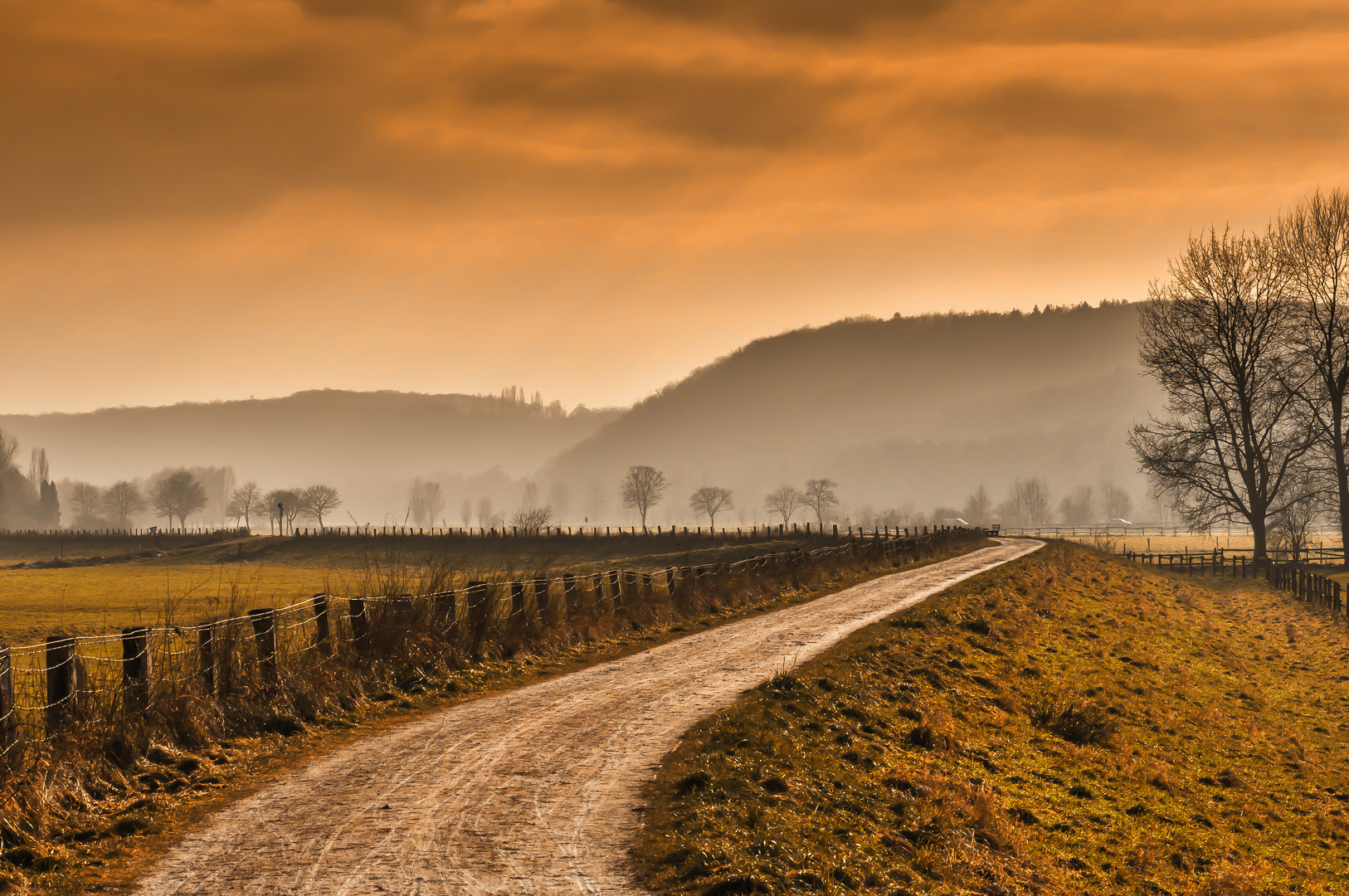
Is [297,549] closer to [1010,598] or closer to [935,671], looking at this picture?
[1010,598]

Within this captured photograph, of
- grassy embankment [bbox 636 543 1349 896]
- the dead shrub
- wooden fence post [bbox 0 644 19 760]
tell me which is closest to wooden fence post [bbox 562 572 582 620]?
grassy embankment [bbox 636 543 1349 896]

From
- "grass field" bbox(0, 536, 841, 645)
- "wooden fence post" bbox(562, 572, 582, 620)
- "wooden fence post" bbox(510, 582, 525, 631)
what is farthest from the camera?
"grass field" bbox(0, 536, 841, 645)

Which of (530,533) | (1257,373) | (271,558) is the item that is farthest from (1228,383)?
(271,558)

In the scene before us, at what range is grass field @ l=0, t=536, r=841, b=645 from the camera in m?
53.8

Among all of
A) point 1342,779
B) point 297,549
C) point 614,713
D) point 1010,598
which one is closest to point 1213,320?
point 1010,598

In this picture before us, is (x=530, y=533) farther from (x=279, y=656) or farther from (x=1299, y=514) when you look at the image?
(x=279, y=656)

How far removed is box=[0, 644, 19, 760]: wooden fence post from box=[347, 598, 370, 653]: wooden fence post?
6.76 metres

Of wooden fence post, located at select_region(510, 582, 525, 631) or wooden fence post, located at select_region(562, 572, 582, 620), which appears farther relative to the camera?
wooden fence post, located at select_region(562, 572, 582, 620)

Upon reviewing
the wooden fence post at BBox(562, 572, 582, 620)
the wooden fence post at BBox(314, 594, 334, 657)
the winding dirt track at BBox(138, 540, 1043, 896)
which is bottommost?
the winding dirt track at BBox(138, 540, 1043, 896)

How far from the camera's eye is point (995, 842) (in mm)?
11914

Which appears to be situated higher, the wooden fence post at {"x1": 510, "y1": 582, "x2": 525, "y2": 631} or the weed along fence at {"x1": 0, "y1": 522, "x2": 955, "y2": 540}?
the wooden fence post at {"x1": 510, "y1": 582, "x2": 525, "y2": 631}

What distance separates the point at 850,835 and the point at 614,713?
573cm

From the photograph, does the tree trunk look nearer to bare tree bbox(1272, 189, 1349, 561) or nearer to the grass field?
bare tree bbox(1272, 189, 1349, 561)

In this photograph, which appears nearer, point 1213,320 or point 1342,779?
point 1342,779
